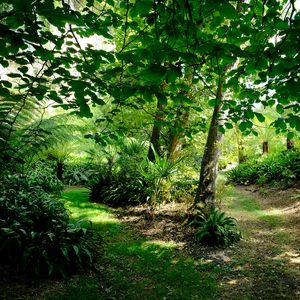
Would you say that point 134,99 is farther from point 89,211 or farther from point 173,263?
point 89,211

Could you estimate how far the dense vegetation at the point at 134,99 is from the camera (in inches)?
68.3

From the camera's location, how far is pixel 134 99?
9.11ft

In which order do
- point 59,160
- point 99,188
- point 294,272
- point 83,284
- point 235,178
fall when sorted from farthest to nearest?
1. point 235,178
2. point 59,160
3. point 99,188
4. point 294,272
5. point 83,284

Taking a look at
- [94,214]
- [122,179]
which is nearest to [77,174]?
Answer: [122,179]

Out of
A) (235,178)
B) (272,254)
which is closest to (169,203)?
(272,254)

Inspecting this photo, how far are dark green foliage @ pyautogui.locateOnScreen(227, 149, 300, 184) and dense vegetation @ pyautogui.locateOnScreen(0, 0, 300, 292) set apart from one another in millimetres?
87

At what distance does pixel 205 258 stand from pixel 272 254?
1.11m

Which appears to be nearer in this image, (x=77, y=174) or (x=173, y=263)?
(x=173, y=263)

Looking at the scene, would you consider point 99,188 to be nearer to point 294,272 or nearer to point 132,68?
point 294,272

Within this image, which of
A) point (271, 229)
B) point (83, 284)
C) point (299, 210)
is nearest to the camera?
point (83, 284)

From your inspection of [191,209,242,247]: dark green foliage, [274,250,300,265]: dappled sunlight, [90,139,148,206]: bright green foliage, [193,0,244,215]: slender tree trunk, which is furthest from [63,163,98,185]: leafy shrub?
[274,250,300,265]: dappled sunlight

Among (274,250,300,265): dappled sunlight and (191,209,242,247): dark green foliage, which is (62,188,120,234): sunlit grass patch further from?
(274,250,300,265): dappled sunlight

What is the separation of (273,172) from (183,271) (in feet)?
27.3

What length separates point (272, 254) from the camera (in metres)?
4.64
